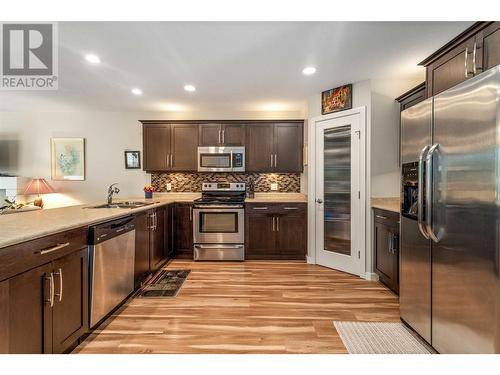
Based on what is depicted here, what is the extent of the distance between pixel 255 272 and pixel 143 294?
1.40 m

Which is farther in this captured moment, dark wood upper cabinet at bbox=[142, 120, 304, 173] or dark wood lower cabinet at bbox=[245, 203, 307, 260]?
dark wood upper cabinet at bbox=[142, 120, 304, 173]

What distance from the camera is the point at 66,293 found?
1688mm

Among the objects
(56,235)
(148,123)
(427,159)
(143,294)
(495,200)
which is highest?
(148,123)

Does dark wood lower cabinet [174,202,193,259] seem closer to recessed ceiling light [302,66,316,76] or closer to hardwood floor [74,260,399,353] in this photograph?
hardwood floor [74,260,399,353]

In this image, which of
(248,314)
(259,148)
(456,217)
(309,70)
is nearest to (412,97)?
(309,70)

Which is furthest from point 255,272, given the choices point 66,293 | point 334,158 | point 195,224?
point 66,293

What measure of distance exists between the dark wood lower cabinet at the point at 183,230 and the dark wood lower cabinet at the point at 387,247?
2.64 meters

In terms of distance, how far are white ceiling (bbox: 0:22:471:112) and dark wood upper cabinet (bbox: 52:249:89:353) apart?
1834 millimetres

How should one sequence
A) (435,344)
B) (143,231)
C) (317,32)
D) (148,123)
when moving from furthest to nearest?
(148,123), (143,231), (317,32), (435,344)

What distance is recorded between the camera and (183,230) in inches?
163

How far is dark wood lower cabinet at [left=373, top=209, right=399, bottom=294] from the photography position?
8.79ft

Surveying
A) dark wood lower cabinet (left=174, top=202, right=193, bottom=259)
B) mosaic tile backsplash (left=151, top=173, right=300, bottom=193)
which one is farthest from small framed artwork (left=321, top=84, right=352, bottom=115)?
dark wood lower cabinet (left=174, top=202, right=193, bottom=259)

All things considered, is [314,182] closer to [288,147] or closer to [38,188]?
[288,147]
